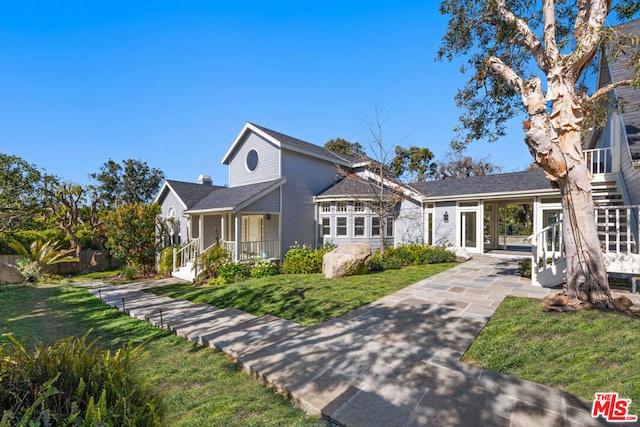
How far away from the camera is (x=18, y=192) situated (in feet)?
37.4

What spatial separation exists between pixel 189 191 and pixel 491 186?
17.3m

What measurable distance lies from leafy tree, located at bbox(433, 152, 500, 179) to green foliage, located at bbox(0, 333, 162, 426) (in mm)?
35285

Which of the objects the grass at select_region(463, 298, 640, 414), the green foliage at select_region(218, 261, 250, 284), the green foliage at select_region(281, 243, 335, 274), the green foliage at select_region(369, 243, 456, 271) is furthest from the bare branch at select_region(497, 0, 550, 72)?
the green foliage at select_region(218, 261, 250, 284)

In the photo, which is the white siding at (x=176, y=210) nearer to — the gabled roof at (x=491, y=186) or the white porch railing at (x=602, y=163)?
the gabled roof at (x=491, y=186)

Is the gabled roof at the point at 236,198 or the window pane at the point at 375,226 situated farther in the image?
the window pane at the point at 375,226

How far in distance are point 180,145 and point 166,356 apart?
16.2 m

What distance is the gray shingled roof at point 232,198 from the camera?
11.7 meters

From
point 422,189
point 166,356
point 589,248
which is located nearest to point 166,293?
point 166,356

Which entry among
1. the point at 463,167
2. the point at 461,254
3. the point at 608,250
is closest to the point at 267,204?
the point at 461,254

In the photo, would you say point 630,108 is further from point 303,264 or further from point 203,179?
point 203,179

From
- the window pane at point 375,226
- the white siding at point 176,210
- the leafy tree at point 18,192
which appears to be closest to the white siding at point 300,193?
the window pane at point 375,226

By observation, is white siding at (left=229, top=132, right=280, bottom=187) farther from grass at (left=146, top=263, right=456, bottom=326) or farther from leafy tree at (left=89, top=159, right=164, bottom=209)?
leafy tree at (left=89, top=159, right=164, bottom=209)

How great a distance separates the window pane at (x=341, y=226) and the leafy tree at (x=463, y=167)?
23.2 m

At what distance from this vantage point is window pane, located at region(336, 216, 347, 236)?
1507 cm
